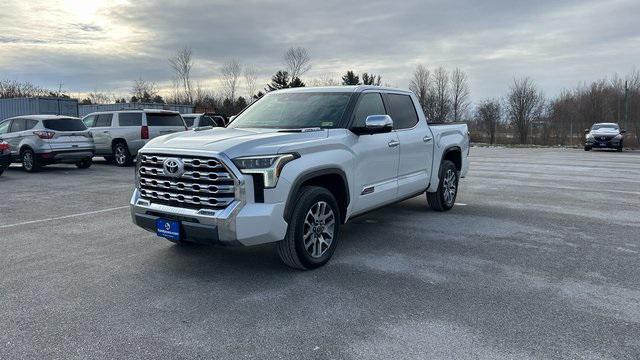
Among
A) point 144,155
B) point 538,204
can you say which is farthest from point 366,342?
point 538,204

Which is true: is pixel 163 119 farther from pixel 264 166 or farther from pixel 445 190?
pixel 264 166

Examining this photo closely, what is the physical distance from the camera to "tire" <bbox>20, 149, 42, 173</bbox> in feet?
45.9

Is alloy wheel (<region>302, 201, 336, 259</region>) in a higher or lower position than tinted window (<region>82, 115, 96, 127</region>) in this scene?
lower

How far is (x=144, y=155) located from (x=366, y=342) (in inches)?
114

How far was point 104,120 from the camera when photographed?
16.8 m

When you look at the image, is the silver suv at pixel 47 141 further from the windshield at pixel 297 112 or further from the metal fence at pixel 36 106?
the metal fence at pixel 36 106

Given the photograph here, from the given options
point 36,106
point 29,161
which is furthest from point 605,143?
point 36,106

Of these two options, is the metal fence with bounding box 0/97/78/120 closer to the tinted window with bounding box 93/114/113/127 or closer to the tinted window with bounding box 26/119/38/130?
the tinted window with bounding box 93/114/113/127

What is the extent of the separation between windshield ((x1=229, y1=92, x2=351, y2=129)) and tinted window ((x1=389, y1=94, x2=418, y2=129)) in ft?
3.23

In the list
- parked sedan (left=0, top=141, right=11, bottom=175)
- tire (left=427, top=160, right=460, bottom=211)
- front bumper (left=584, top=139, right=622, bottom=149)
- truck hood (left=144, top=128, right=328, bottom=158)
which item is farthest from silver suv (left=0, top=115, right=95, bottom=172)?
front bumper (left=584, top=139, right=622, bottom=149)

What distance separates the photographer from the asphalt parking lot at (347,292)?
330cm

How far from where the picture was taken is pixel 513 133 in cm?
4753

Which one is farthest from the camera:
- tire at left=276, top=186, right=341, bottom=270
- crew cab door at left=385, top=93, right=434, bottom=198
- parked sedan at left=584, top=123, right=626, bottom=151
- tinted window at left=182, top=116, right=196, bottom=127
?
parked sedan at left=584, top=123, right=626, bottom=151

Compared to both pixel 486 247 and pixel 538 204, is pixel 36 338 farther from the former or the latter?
pixel 538 204
